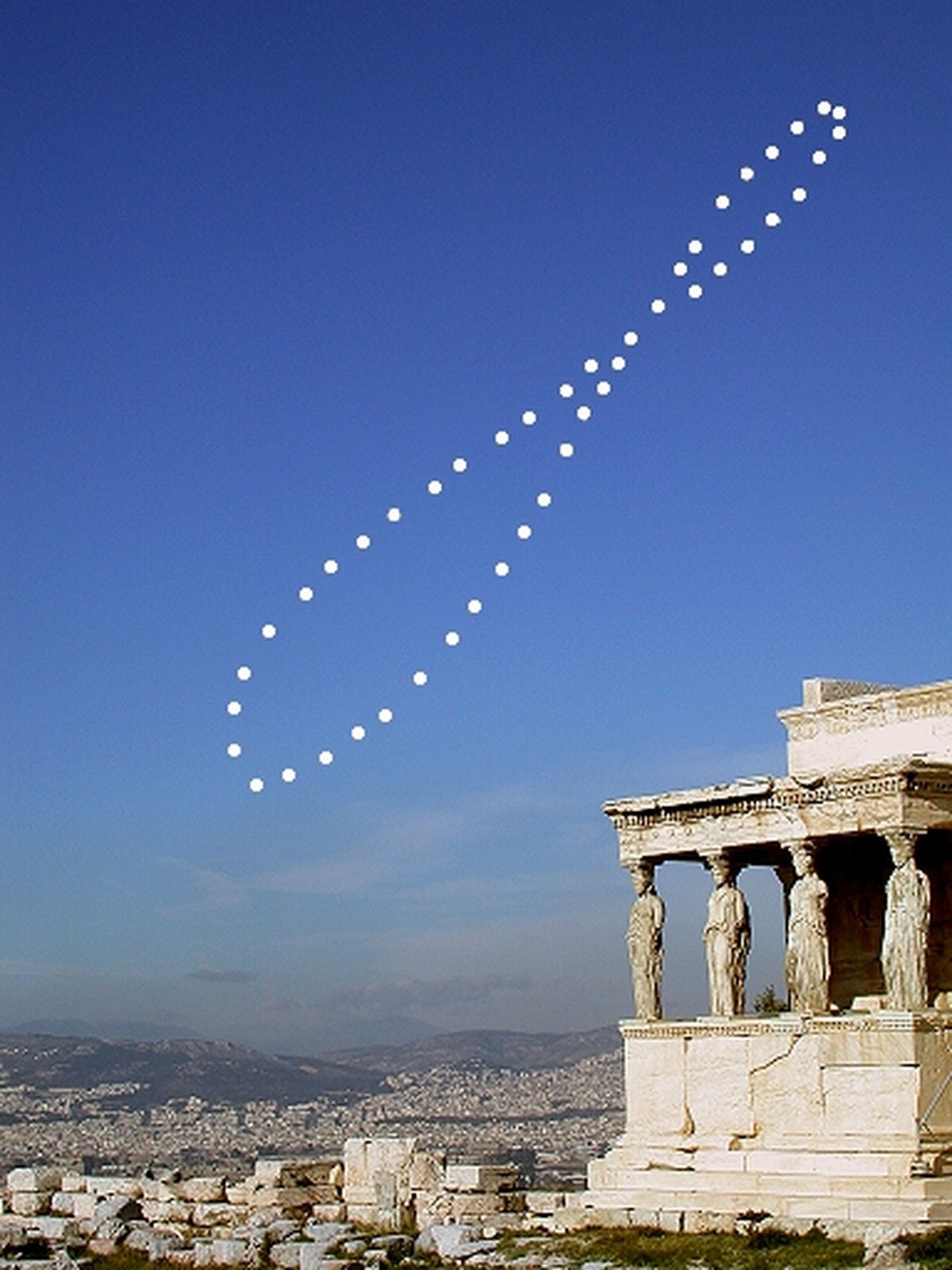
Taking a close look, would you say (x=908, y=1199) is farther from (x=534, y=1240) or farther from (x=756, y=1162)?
(x=534, y=1240)

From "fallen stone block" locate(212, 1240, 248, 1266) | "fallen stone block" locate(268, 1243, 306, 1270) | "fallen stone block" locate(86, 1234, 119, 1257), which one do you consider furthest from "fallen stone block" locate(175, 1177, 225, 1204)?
"fallen stone block" locate(268, 1243, 306, 1270)

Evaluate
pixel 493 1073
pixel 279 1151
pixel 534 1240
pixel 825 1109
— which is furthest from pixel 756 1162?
pixel 493 1073

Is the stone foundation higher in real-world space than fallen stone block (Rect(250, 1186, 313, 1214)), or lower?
higher

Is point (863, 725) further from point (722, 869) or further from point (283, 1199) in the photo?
point (283, 1199)

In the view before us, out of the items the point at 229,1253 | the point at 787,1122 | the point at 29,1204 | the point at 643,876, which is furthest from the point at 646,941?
the point at 29,1204

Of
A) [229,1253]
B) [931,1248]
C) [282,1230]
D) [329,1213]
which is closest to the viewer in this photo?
[931,1248]

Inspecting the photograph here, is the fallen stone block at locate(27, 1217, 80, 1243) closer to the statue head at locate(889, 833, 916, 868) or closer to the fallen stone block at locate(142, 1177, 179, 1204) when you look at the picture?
the fallen stone block at locate(142, 1177, 179, 1204)

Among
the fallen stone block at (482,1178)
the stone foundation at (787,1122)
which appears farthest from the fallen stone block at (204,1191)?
the stone foundation at (787,1122)
